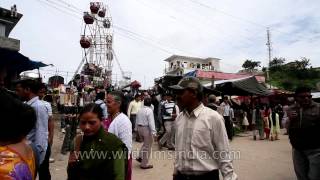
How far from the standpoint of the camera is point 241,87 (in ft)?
46.0

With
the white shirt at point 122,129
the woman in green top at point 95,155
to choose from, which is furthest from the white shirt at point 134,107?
the woman in green top at point 95,155

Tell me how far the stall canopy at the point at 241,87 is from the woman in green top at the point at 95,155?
11.7 m

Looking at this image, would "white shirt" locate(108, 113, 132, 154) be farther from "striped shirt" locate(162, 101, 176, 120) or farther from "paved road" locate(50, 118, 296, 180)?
"striped shirt" locate(162, 101, 176, 120)

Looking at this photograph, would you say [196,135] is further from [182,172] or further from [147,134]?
[147,134]

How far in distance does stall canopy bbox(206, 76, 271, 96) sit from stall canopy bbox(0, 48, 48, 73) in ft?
28.6

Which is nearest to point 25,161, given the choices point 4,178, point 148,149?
point 4,178

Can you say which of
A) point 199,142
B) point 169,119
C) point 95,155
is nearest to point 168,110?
point 169,119

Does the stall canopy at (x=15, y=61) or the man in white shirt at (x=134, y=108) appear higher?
the stall canopy at (x=15, y=61)

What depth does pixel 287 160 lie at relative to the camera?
8562 millimetres

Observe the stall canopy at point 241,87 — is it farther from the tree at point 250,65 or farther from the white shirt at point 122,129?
the tree at point 250,65

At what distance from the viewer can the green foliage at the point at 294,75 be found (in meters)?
40.4

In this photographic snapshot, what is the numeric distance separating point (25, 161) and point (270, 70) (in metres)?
53.1

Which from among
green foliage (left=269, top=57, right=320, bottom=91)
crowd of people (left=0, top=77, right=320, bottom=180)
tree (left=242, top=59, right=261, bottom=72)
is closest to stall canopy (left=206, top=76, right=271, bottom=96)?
crowd of people (left=0, top=77, right=320, bottom=180)

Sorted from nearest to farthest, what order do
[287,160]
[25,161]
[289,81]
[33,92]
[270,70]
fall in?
[25,161] → [33,92] → [287,160] → [289,81] → [270,70]
